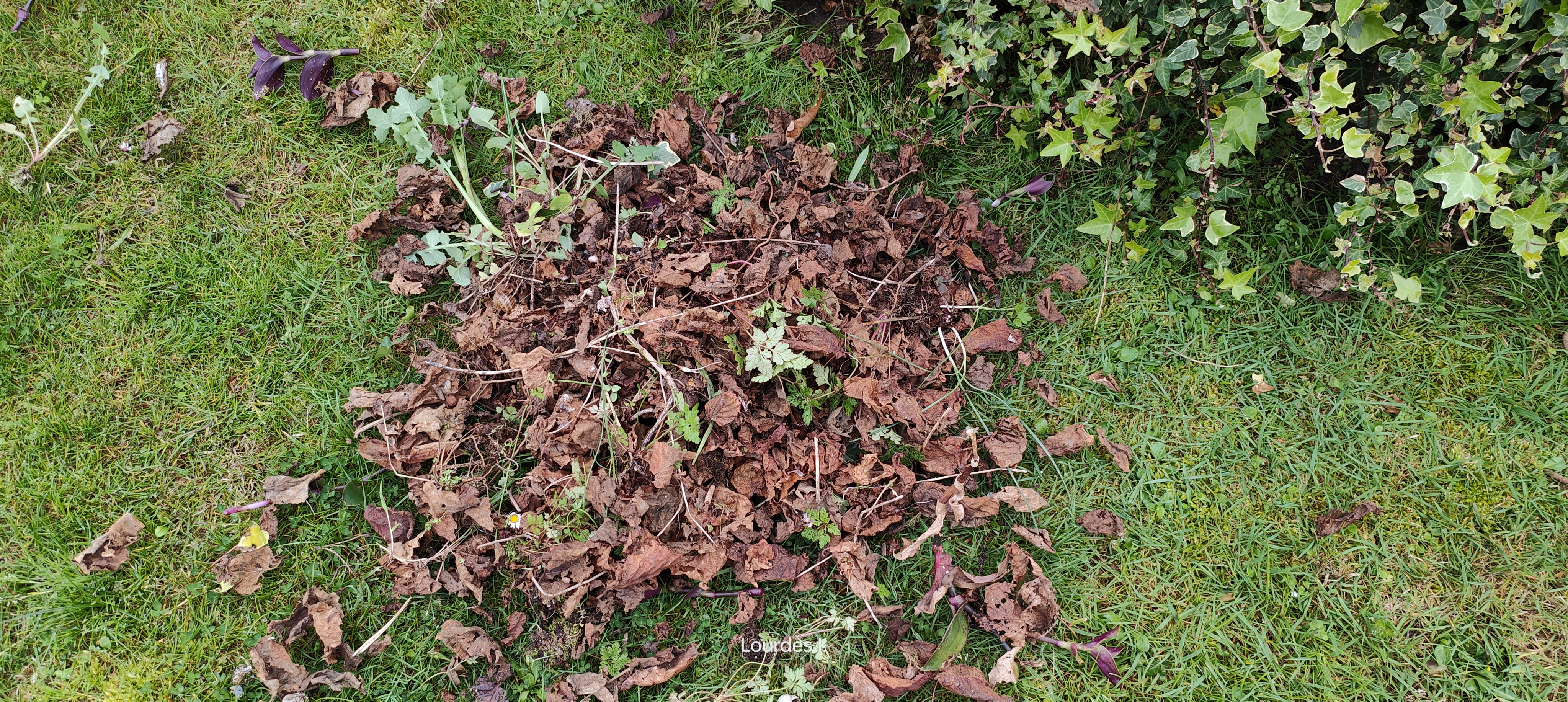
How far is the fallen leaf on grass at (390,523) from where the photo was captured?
2.76 meters

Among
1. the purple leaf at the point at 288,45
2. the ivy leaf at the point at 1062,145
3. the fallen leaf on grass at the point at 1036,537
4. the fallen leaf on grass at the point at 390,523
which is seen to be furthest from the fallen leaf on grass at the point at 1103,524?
the purple leaf at the point at 288,45

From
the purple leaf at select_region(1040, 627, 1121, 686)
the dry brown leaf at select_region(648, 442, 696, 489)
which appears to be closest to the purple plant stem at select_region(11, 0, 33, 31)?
the dry brown leaf at select_region(648, 442, 696, 489)

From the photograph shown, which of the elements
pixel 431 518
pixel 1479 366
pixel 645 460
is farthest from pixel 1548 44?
pixel 431 518

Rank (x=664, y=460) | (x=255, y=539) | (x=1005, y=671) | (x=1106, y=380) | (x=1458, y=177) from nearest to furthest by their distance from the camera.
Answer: (x=1458, y=177)
(x=664, y=460)
(x=1005, y=671)
(x=255, y=539)
(x=1106, y=380)

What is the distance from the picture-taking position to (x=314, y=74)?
10.5 feet

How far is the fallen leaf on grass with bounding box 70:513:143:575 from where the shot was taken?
2.83 m

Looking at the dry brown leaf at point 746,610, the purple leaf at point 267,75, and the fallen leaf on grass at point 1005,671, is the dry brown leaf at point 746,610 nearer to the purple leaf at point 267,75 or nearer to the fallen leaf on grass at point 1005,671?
the fallen leaf on grass at point 1005,671

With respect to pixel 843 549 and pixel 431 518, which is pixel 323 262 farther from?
pixel 843 549

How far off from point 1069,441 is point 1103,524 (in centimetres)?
30

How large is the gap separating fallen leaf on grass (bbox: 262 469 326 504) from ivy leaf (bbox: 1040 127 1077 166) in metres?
2.68

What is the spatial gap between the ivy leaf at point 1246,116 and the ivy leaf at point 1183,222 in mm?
277

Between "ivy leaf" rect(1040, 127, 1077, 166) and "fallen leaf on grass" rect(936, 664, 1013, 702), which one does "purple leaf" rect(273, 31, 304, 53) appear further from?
"fallen leaf on grass" rect(936, 664, 1013, 702)

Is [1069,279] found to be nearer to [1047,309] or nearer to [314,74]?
[1047,309]

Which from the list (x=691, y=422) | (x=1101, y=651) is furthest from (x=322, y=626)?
(x=1101, y=651)
